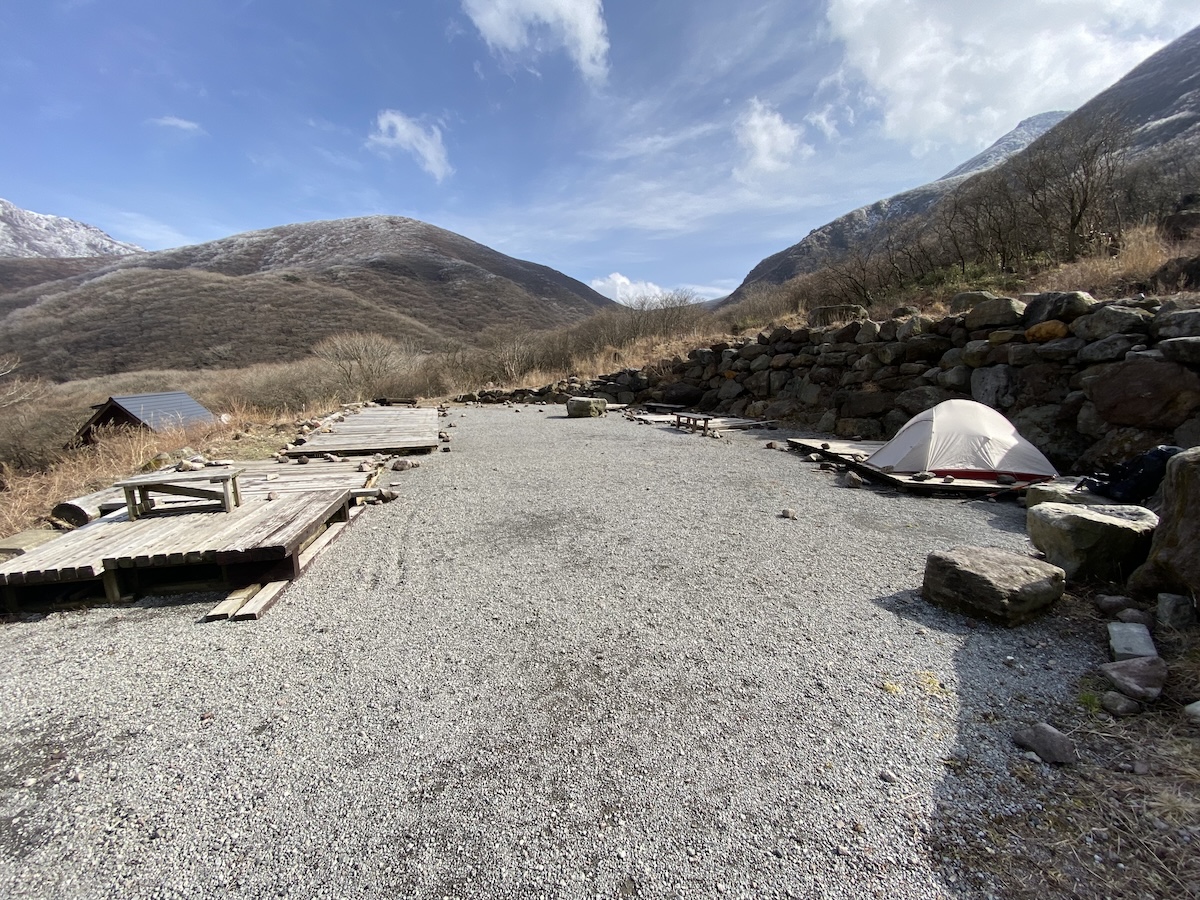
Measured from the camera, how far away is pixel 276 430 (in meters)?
9.58

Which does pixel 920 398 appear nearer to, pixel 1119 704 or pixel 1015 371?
pixel 1015 371

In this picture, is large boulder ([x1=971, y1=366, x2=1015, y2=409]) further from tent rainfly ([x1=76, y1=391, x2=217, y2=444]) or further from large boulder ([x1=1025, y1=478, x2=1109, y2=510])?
tent rainfly ([x1=76, y1=391, x2=217, y2=444])

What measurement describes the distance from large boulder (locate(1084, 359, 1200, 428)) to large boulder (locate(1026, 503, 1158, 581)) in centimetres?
256

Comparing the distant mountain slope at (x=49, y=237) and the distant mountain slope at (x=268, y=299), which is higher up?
the distant mountain slope at (x=49, y=237)

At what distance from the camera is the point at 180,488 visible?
355 centimetres

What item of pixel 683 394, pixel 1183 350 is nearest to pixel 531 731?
pixel 1183 350

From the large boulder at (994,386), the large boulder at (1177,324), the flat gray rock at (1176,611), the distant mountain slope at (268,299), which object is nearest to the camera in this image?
the flat gray rock at (1176,611)

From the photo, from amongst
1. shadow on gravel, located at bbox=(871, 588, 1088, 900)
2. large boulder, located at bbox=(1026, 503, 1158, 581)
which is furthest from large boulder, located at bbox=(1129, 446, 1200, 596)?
shadow on gravel, located at bbox=(871, 588, 1088, 900)

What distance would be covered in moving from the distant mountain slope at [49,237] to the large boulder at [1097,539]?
129994 millimetres

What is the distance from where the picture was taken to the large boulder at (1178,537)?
2.40 meters

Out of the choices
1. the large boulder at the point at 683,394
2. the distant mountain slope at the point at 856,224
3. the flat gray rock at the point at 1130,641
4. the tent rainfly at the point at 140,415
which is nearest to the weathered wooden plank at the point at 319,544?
the flat gray rock at the point at 1130,641

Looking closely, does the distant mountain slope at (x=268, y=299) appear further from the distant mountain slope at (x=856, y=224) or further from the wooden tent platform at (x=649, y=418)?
the distant mountain slope at (x=856, y=224)

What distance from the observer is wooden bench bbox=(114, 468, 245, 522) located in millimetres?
3566

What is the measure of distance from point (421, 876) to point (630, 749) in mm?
745
